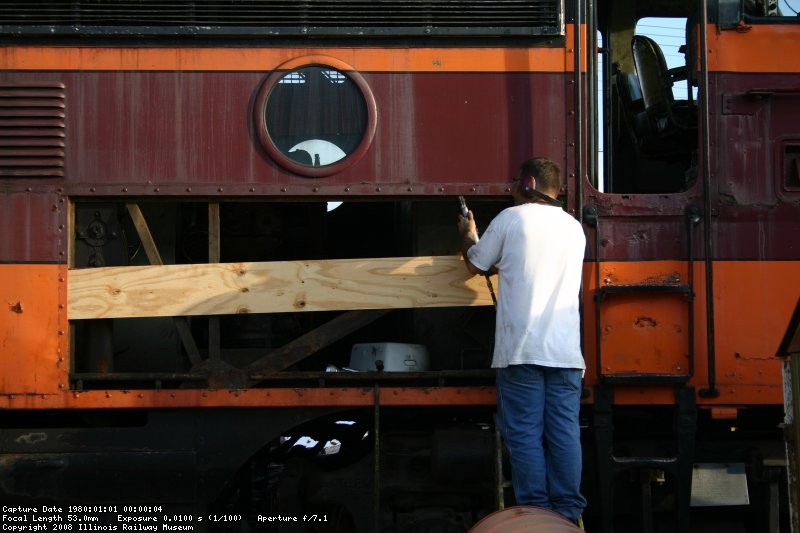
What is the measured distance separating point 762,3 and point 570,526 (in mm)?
3075

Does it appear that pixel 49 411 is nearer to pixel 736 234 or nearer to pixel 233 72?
pixel 233 72

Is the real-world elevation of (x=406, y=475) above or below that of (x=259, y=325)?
below

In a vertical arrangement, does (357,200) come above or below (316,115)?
below

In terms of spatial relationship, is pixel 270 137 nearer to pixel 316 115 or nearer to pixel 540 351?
pixel 316 115

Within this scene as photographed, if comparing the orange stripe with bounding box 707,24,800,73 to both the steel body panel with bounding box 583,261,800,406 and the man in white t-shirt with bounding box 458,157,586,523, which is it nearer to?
the steel body panel with bounding box 583,261,800,406

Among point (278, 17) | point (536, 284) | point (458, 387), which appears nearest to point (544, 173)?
point (536, 284)

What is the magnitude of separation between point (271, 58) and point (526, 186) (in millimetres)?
1485

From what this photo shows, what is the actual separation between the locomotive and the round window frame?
1 cm

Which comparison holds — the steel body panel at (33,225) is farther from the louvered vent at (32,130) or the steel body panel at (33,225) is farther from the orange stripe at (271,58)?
the orange stripe at (271,58)

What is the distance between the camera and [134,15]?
4895 mm

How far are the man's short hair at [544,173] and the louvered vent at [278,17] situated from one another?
31.7 inches

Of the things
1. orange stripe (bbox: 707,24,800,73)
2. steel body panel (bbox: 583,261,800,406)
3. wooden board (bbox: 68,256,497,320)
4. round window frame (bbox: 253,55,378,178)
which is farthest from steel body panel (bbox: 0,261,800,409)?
round window frame (bbox: 253,55,378,178)

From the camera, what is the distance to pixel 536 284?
4336 millimetres

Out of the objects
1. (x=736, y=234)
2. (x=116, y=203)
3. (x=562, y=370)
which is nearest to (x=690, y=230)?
(x=736, y=234)
